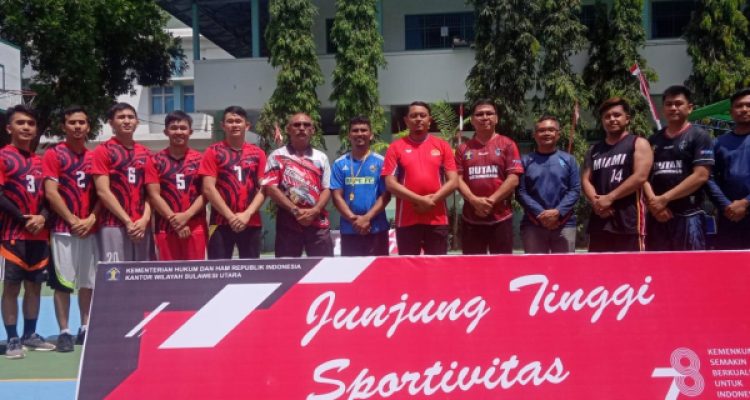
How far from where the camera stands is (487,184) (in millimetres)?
5926

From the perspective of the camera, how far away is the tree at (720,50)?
57.1 feet

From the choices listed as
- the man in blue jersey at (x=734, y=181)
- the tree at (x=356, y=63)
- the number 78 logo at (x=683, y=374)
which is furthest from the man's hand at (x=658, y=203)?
the tree at (x=356, y=63)

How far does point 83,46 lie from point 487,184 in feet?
61.3

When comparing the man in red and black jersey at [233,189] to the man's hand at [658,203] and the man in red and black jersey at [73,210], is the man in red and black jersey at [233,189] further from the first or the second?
the man's hand at [658,203]

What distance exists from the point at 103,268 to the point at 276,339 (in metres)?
1.16

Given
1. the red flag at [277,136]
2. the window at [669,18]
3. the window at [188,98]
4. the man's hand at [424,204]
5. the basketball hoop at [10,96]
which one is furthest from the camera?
the window at [188,98]

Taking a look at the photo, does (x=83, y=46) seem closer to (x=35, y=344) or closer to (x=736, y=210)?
(x=35, y=344)

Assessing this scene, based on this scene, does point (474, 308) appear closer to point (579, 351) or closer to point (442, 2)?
point (579, 351)

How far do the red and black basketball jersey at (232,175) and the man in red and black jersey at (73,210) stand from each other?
114 centimetres

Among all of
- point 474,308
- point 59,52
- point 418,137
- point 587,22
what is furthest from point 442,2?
point 474,308

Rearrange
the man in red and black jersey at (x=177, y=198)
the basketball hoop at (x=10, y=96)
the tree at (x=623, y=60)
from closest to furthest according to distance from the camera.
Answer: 1. the man in red and black jersey at (x=177, y=198)
2. the basketball hoop at (x=10, y=96)
3. the tree at (x=623, y=60)

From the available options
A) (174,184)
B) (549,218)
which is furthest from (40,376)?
(549,218)

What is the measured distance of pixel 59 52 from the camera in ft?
68.1

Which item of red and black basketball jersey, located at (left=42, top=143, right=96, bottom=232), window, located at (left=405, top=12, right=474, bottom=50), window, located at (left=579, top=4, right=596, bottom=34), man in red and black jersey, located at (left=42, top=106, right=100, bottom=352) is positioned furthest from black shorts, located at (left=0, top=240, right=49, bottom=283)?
window, located at (left=579, top=4, right=596, bottom=34)
